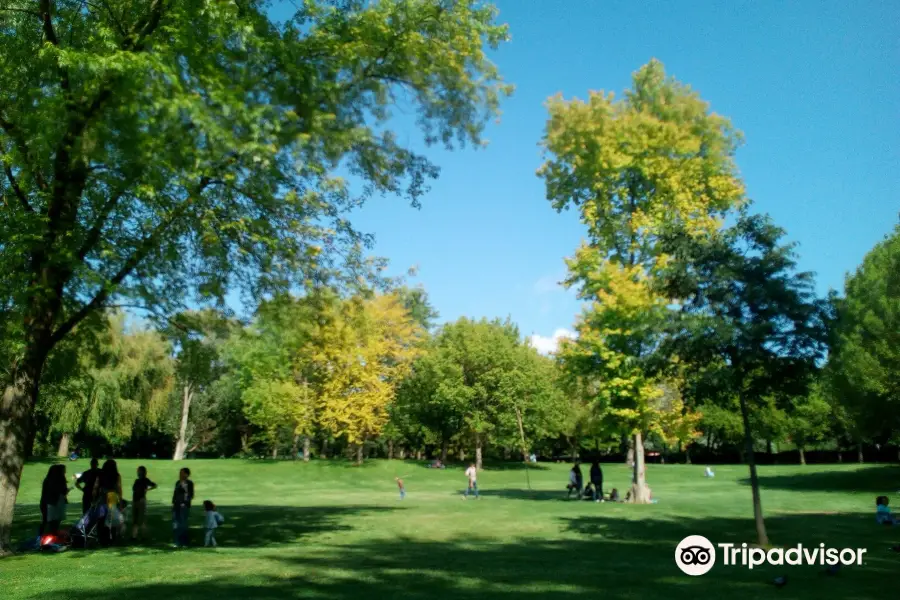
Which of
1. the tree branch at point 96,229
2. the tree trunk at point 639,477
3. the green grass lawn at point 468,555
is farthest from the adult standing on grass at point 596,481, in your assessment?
the tree branch at point 96,229

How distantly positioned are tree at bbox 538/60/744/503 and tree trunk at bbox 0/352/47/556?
19.2 meters

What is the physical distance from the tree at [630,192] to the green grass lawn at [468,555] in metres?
5.24

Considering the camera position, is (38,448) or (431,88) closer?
(431,88)

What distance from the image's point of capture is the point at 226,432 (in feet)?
231

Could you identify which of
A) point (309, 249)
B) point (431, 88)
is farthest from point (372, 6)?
point (309, 249)

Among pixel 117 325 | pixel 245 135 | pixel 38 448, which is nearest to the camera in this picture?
pixel 245 135

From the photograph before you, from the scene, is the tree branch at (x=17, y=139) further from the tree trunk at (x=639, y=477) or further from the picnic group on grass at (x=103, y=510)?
the tree trunk at (x=639, y=477)

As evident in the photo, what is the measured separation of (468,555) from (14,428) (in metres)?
9.41

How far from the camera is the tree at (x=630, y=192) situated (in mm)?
25922

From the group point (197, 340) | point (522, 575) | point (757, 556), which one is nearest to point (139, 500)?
point (197, 340)

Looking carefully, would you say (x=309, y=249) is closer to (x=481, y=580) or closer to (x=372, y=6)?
(x=372, y=6)

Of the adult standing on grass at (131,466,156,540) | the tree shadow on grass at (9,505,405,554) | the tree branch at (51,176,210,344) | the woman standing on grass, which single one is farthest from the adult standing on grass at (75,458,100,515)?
the tree branch at (51,176,210,344)

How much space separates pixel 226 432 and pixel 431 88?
6272 cm

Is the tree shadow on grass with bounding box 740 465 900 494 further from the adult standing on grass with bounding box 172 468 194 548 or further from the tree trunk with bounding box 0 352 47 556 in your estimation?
the tree trunk with bounding box 0 352 47 556
